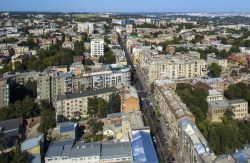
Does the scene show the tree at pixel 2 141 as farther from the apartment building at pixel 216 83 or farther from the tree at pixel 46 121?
the apartment building at pixel 216 83

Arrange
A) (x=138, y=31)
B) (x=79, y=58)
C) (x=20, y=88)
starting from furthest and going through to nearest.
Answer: (x=138, y=31) < (x=79, y=58) < (x=20, y=88)

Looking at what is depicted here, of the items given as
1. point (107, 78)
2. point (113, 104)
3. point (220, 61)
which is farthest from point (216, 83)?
point (220, 61)

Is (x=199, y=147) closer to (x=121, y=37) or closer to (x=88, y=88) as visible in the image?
(x=88, y=88)

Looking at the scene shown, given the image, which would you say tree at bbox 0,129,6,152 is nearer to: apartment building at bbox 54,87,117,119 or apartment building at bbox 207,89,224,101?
apartment building at bbox 54,87,117,119

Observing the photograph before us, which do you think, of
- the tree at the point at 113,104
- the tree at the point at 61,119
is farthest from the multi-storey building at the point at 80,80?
the tree at the point at 113,104

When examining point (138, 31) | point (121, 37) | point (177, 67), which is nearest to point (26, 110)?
point (177, 67)

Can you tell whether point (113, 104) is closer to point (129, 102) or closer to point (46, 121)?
point (129, 102)
